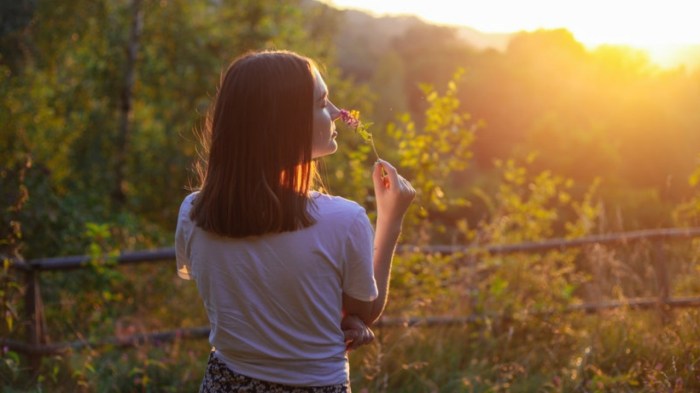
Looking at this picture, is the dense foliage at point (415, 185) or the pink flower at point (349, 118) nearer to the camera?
the pink flower at point (349, 118)

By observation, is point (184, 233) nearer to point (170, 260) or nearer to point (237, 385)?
point (237, 385)

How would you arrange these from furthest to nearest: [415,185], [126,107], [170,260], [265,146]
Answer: [126,107] → [170,260] → [415,185] → [265,146]

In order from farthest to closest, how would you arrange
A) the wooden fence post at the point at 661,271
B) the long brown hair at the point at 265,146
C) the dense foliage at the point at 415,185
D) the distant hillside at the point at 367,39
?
the distant hillside at the point at 367,39, the wooden fence post at the point at 661,271, the dense foliage at the point at 415,185, the long brown hair at the point at 265,146

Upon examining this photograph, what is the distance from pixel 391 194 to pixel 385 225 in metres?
0.07

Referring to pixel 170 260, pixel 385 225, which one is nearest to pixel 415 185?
pixel 170 260

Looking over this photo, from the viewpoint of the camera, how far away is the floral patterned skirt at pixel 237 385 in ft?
6.09

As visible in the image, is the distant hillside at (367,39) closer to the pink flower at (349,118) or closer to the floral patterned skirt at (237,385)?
the pink flower at (349,118)

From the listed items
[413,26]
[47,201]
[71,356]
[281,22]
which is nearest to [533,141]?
[281,22]

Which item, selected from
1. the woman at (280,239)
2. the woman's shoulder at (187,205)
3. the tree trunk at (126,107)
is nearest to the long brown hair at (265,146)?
the woman at (280,239)

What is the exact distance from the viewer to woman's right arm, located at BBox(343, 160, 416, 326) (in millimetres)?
1916

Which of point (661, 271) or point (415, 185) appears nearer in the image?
point (415, 185)

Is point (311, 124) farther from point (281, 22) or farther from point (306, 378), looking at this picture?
point (281, 22)

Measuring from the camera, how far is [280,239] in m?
1.79

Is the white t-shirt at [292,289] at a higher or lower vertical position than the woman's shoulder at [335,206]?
lower
